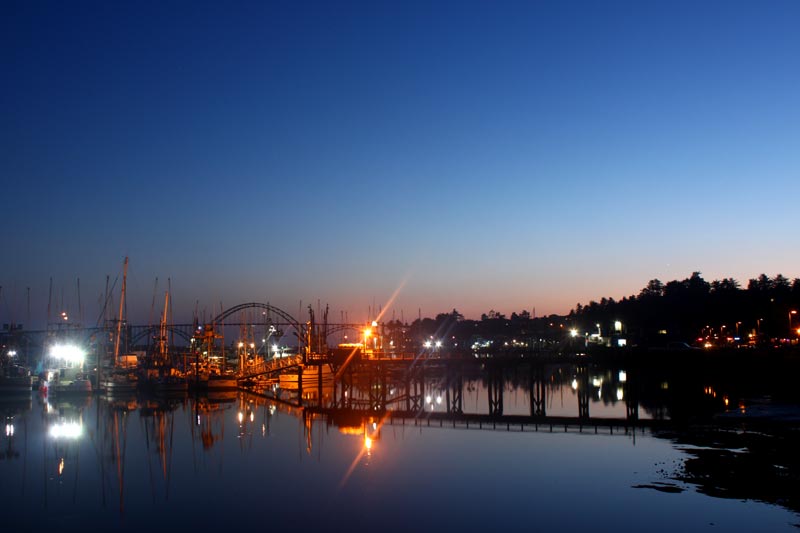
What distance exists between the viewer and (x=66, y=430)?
66875 millimetres

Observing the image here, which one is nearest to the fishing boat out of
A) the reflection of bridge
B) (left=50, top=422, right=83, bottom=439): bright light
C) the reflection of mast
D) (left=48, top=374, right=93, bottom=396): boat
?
(left=48, top=374, right=93, bottom=396): boat

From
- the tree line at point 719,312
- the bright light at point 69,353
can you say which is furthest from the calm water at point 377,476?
the tree line at point 719,312

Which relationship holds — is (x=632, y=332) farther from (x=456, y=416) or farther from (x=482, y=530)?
(x=482, y=530)

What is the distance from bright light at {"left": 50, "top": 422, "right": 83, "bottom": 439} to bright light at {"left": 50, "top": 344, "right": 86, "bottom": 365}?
55787 millimetres

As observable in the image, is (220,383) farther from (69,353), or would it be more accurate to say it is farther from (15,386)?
(69,353)

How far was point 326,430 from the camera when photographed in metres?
62.2

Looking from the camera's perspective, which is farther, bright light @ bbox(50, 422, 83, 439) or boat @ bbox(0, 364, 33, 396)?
boat @ bbox(0, 364, 33, 396)

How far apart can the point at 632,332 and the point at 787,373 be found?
82.9 metres

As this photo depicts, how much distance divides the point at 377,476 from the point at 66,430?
38859 millimetres

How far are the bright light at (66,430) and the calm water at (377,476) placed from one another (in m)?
0.18

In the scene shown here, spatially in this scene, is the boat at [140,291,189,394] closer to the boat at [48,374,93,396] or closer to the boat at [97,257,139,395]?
the boat at [97,257,139,395]

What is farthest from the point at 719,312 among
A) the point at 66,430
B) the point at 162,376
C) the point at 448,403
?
the point at 66,430

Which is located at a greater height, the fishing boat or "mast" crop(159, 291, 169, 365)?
"mast" crop(159, 291, 169, 365)

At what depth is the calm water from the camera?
33.1 meters
